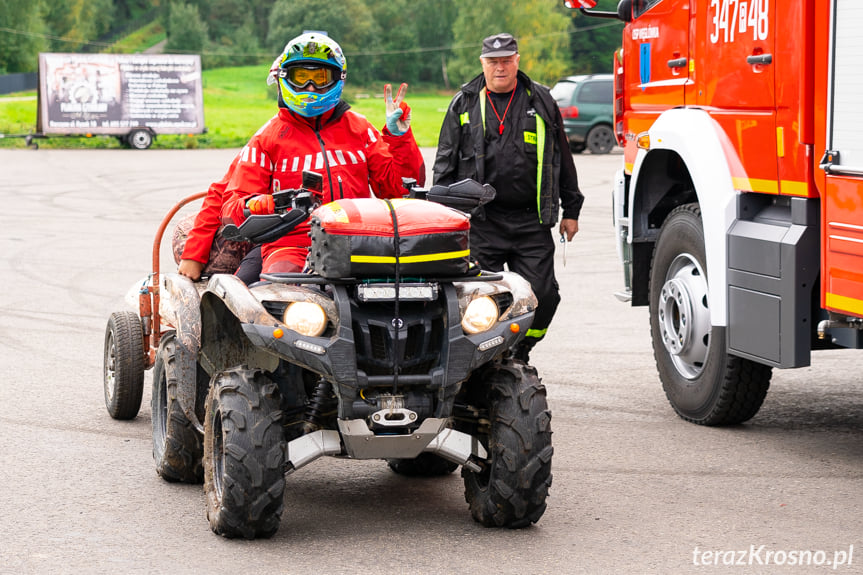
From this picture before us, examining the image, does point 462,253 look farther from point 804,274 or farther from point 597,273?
point 597,273

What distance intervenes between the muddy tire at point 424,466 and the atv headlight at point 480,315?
4.02 feet

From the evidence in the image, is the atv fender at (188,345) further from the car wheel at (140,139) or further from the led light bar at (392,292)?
the car wheel at (140,139)

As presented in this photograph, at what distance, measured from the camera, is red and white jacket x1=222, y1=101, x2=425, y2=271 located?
6027mm

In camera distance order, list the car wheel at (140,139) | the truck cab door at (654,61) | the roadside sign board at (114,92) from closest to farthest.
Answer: the truck cab door at (654,61), the roadside sign board at (114,92), the car wheel at (140,139)

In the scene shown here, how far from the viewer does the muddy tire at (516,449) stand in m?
5.11

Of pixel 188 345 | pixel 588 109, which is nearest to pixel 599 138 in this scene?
pixel 588 109

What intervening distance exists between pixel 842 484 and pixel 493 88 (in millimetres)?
3095

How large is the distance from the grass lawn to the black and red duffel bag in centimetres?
115

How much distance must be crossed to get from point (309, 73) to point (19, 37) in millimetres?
99732

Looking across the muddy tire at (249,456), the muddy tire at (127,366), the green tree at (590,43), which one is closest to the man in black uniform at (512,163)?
the muddy tire at (127,366)

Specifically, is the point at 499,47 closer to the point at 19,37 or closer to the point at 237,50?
the point at 19,37

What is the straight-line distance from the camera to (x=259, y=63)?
384 ft

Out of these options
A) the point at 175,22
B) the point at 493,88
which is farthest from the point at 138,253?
the point at 175,22

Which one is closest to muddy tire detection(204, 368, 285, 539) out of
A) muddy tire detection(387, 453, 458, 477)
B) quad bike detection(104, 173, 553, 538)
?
quad bike detection(104, 173, 553, 538)
